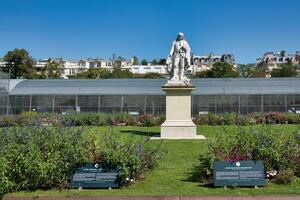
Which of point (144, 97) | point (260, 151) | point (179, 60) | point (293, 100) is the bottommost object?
point (260, 151)

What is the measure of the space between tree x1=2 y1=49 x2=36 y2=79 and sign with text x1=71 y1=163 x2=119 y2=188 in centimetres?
7021

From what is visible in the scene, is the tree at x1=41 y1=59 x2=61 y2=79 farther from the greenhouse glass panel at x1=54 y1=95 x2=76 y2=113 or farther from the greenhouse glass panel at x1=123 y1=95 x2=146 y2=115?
the greenhouse glass panel at x1=123 y1=95 x2=146 y2=115

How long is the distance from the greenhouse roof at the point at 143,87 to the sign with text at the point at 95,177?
3205cm

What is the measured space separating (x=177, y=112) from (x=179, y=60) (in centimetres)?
243

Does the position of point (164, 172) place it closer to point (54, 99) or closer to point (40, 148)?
point (40, 148)

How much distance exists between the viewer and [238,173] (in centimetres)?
771

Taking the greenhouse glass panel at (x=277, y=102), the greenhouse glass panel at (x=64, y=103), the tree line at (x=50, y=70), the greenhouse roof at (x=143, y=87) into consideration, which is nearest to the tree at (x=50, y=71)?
the tree line at (x=50, y=70)

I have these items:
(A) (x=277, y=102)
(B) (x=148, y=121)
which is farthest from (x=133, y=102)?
(A) (x=277, y=102)

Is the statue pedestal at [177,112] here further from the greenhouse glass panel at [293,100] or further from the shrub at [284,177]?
the greenhouse glass panel at [293,100]

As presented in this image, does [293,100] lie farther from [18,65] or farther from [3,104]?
[18,65]

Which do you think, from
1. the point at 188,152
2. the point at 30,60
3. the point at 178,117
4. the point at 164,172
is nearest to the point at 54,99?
the point at 178,117

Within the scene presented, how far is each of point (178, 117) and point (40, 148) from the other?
10.4 m

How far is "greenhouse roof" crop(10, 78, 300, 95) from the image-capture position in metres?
39.7

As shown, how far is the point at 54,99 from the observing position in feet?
134
